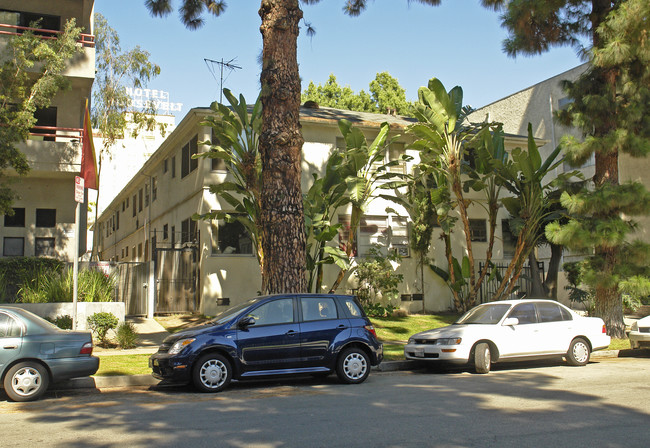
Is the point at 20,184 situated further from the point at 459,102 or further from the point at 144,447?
the point at 144,447

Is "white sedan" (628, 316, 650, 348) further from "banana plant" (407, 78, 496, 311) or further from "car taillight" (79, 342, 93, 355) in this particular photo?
"car taillight" (79, 342, 93, 355)

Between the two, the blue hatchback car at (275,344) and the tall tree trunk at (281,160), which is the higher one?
the tall tree trunk at (281,160)

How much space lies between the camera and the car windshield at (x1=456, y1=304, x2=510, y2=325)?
42.7ft

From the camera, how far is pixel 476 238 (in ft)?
83.7

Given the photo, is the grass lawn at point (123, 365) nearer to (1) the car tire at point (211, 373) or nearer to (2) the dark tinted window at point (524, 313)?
(1) the car tire at point (211, 373)

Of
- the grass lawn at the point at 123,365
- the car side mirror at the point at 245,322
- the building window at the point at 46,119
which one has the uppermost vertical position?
the building window at the point at 46,119

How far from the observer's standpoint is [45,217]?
22.8 m

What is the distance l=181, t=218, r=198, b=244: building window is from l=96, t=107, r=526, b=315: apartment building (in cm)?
4

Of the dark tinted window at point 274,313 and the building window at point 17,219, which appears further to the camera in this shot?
the building window at point 17,219

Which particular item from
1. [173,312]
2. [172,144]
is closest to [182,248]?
[173,312]

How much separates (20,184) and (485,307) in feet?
57.0

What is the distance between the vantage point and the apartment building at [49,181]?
72.4 ft

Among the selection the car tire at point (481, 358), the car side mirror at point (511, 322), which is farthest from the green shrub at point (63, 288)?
the car side mirror at point (511, 322)

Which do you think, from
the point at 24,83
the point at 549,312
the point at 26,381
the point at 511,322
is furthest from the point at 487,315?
the point at 24,83
